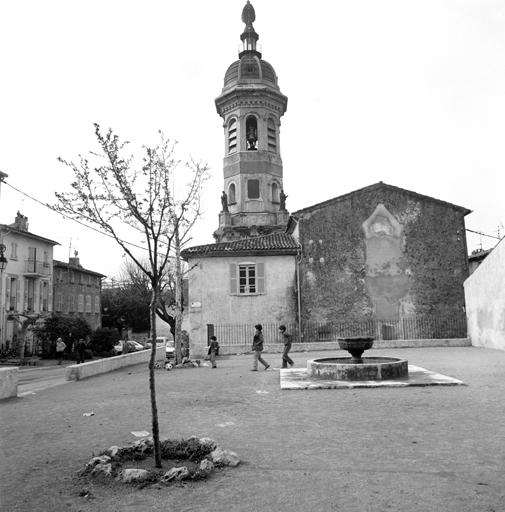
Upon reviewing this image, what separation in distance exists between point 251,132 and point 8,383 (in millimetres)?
30663

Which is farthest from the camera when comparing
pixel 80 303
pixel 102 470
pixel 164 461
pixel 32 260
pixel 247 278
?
pixel 80 303

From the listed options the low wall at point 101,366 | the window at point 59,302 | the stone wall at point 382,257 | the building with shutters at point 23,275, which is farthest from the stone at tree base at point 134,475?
the window at point 59,302

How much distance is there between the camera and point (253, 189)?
38344mm

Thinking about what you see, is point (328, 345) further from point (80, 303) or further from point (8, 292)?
point (80, 303)

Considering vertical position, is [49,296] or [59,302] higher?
[49,296]

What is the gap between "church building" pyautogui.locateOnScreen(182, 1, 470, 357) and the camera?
27.0 m

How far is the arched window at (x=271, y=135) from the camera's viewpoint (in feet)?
128

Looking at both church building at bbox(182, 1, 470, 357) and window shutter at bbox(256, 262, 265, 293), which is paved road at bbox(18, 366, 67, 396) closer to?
church building at bbox(182, 1, 470, 357)

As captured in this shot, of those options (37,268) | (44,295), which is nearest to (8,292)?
(37,268)

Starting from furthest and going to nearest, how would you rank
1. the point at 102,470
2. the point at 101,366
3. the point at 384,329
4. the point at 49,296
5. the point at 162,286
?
the point at 49,296, the point at 162,286, the point at 384,329, the point at 101,366, the point at 102,470

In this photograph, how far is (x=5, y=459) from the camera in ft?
19.0

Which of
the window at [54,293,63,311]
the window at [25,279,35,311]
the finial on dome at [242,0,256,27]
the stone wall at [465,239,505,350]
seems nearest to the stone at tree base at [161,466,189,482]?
the stone wall at [465,239,505,350]

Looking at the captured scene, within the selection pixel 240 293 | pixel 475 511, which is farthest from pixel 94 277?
pixel 475 511

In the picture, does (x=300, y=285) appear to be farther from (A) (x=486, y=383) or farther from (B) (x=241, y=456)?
(B) (x=241, y=456)
